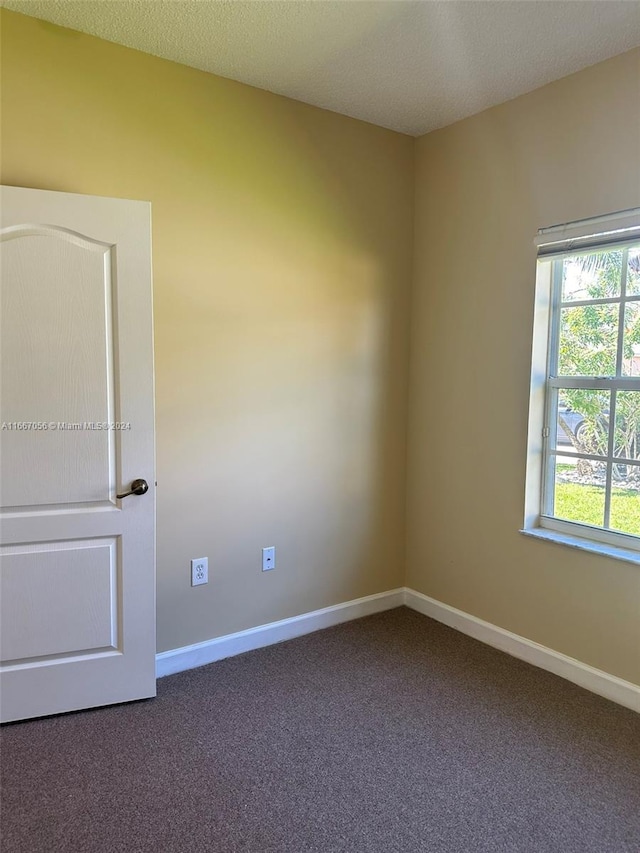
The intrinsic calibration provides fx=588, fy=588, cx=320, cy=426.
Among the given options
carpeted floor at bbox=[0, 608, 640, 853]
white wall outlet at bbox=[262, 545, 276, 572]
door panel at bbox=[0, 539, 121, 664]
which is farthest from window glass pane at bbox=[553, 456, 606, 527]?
door panel at bbox=[0, 539, 121, 664]

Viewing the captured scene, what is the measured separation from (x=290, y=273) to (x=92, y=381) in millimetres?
1136

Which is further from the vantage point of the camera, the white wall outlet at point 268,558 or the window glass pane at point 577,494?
the white wall outlet at point 268,558

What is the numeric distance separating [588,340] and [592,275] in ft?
0.94

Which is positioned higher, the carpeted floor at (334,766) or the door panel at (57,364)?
the door panel at (57,364)

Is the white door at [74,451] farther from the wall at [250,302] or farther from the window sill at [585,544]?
the window sill at [585,544]

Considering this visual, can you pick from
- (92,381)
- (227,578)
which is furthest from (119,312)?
(227,578)

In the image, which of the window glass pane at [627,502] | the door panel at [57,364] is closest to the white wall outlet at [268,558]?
the door panel at [57,364]

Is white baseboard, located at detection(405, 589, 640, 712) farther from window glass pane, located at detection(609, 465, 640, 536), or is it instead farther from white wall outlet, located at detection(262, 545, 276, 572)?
white wall outlet, located at detection(262, 545, 276, 572)

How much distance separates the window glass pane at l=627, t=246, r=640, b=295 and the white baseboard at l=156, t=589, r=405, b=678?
2.04m

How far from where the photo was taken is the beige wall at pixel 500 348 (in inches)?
97.1

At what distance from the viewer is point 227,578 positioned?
2.83 metres

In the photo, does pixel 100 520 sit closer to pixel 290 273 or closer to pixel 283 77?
pixel 290 273

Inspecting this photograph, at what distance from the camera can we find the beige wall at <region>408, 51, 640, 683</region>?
2.47 m

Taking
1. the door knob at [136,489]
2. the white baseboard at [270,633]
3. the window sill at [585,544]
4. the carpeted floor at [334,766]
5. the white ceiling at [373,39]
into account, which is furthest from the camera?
the white baseboard at [270,633]
